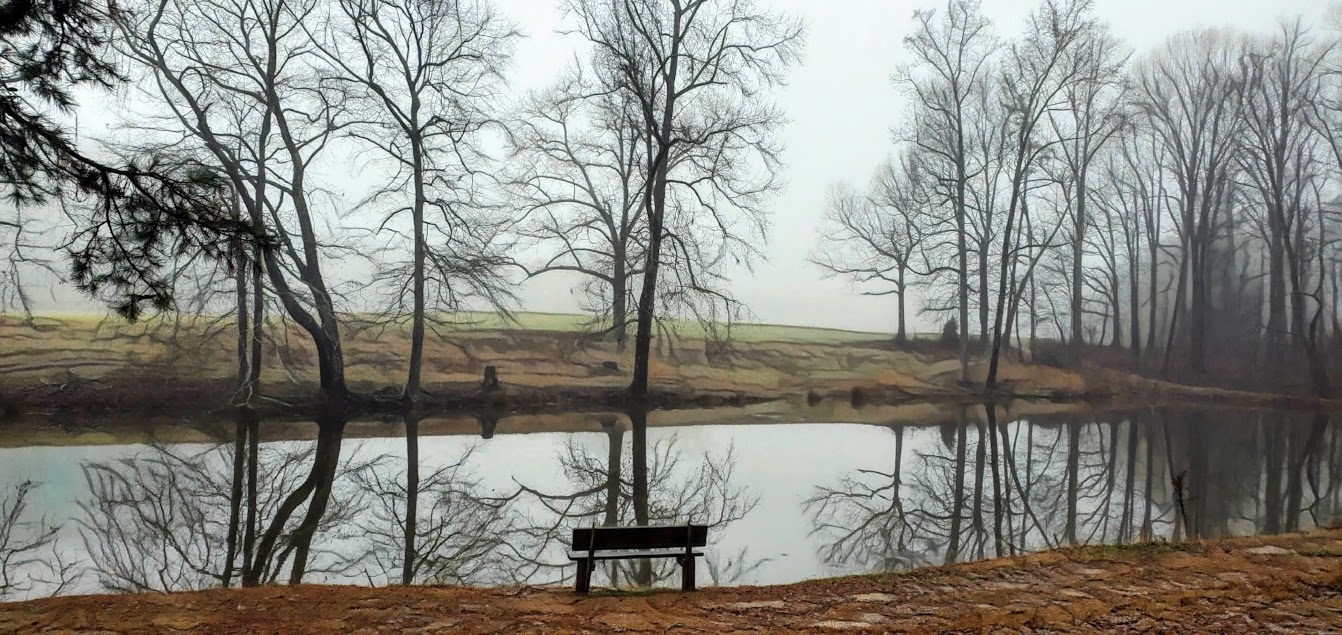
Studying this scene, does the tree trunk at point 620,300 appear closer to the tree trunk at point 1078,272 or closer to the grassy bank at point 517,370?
the grassy bank at point 517,370

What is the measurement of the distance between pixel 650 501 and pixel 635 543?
3.53 metres

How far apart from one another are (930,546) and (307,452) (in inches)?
354

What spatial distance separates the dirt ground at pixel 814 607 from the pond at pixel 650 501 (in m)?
0.62

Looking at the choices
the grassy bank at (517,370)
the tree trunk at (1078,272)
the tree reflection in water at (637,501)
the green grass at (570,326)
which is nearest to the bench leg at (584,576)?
the tree reflection in water at (637,501)

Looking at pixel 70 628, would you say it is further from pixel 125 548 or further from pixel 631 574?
pixel 631 574

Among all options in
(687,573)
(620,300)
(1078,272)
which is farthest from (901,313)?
(687,573)

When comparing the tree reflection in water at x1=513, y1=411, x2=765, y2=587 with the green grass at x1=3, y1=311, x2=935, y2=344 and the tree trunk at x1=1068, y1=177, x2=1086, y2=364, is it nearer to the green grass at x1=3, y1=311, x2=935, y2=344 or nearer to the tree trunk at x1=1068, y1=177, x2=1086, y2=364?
the green grass at x1=3, y1=311, x2=935, y2=344

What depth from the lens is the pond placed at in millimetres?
6715

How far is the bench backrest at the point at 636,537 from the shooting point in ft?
18.8

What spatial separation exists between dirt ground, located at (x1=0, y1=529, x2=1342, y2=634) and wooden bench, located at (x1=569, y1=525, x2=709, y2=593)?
0.58 ft

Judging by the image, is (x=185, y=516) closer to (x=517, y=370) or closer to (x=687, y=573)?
(x=687, y=573)

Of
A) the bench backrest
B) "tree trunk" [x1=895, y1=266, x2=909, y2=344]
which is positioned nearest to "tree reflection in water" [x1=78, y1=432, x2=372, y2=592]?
the bench backrest

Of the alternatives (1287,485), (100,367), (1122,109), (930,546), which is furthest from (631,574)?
(1122,109)

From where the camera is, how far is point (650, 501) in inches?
365
